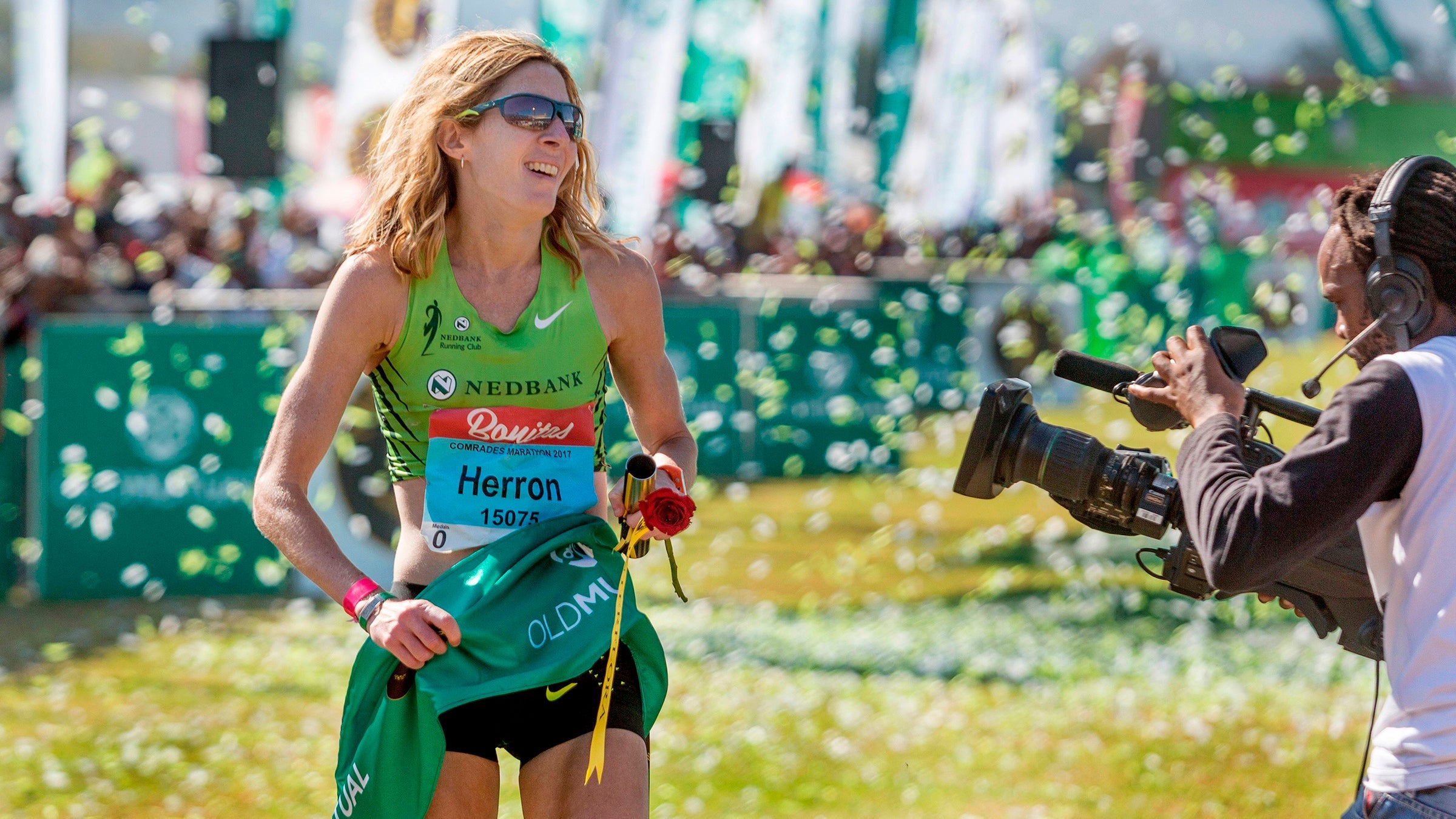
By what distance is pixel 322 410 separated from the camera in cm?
226

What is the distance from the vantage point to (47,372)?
23.6ft

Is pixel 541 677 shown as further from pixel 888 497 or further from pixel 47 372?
pixel 888 497

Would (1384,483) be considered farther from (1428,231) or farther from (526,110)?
(526,110)

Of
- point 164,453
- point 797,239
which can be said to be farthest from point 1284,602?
point 797,239

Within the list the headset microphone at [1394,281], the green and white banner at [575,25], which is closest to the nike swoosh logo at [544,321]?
the headset microphone at [1394,281]

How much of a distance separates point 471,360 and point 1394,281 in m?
1.33

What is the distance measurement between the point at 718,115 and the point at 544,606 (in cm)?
891

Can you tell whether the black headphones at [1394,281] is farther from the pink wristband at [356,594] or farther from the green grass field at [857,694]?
the green grass field at [857,694]

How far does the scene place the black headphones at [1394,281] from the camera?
6.15ft

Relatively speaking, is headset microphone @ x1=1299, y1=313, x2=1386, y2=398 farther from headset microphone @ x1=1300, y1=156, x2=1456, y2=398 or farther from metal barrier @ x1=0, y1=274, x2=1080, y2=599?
metal barrier @ x1=0, y1=274, x2=1080, y2=599

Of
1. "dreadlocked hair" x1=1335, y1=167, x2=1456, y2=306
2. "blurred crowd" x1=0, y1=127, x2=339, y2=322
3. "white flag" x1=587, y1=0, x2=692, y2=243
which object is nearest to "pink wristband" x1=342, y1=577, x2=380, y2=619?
"dreadlocked hair" x1=1335, y1=167, x2=1456, y2=306

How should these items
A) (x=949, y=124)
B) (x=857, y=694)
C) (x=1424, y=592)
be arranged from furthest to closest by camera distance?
(x=949, y=124), (x=857, y=694), (x=1424, y=592)

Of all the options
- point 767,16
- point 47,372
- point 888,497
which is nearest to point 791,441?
point 888,497

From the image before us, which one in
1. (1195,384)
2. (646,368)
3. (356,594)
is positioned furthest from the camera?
(646,368)
